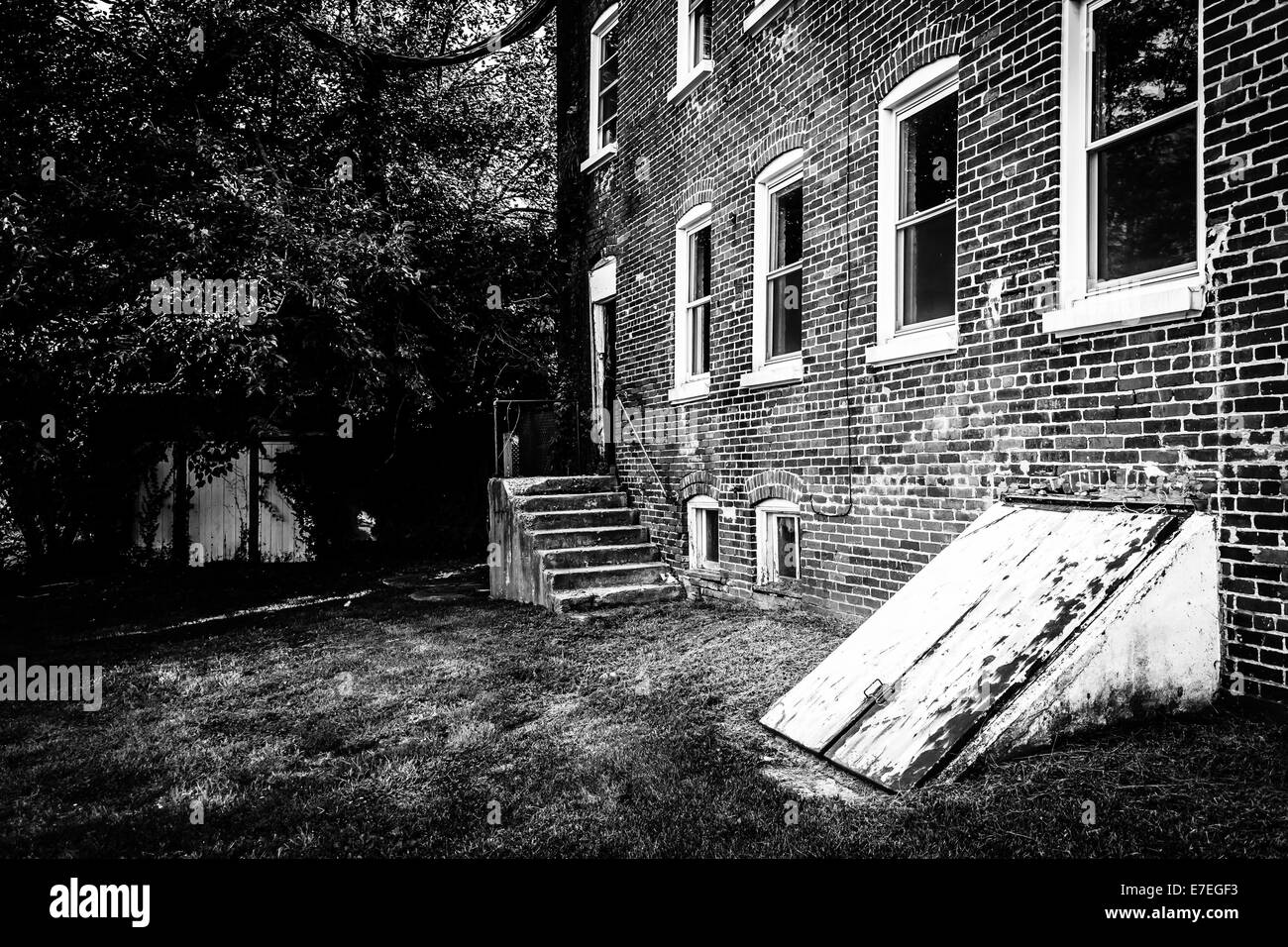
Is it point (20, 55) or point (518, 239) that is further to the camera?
point (518, 239)

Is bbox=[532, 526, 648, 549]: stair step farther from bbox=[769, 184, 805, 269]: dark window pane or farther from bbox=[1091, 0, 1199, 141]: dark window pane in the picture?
bbox=[1091, 0, 1199, 141]: dark window pane

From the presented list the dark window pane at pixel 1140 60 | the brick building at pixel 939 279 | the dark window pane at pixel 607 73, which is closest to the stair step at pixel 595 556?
the brick building at pixel 939 279

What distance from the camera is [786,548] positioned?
8023 millimetres

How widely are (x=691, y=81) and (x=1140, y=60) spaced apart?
5.74 metres

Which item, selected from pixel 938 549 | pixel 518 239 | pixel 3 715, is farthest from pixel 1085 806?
pixel 518 239

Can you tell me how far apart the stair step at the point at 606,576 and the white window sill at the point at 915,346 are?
3.82 m

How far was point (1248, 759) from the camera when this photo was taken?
336cm

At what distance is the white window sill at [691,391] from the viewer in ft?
30.3

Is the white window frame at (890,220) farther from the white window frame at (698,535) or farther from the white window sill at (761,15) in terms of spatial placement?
the white window frame at (698,535)

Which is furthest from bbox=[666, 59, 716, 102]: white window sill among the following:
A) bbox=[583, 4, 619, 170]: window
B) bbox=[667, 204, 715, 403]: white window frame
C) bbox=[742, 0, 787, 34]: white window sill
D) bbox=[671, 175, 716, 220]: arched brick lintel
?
bbox=[583, 4, 619, 170]: window

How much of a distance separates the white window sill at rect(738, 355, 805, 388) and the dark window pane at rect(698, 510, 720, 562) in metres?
1.62

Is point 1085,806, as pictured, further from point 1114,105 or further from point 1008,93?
point 1008,93

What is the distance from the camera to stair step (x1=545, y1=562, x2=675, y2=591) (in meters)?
8.86

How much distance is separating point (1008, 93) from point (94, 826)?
6.52m
